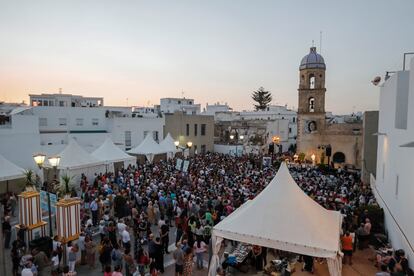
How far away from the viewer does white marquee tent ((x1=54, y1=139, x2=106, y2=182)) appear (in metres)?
17.4

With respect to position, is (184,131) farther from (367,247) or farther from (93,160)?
(367,247)

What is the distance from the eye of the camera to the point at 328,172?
25562 mm

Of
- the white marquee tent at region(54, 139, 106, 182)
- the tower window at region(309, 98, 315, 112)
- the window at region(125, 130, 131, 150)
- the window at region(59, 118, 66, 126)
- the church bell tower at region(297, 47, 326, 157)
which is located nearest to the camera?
the white marquee tent at region(54, 139, 106, 182)

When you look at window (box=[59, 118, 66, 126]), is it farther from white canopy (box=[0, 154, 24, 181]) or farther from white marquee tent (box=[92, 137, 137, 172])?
white canopy (box=[0, 154, 24, 181])

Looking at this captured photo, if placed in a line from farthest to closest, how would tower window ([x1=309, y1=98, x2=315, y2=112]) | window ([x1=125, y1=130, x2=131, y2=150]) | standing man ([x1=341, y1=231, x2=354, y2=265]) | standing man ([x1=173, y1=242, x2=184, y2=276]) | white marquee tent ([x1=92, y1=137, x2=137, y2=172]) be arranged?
1. tower window ([x1=309, y1=98, x2=315, y2=112])
2. window ([x1=125, y1=130, x2=131, y2=150])
3. white marquee tent ([x1=92, y1=137, x2=137, y2=172])
4. standing man ([x1=341, y1=231, x2=354, y2=265])
5. standing man ([x1=173, y1=242, x2=184, y2=276])

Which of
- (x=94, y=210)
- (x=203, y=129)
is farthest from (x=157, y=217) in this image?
(x=203, y=129)

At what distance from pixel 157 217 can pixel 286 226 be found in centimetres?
650

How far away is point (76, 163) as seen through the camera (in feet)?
58.2

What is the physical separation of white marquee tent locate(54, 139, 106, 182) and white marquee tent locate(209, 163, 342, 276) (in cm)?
1209

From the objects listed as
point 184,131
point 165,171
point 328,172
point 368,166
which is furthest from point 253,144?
point 165,171

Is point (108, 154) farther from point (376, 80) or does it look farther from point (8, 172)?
point (376, 80)

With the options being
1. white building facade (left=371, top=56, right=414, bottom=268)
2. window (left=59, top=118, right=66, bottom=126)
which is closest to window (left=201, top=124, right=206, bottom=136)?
window (left=59, top=118, right=66, bottom=126)

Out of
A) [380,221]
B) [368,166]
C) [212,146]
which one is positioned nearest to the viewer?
[380,221]

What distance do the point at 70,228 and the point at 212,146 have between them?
30853 millimetres
